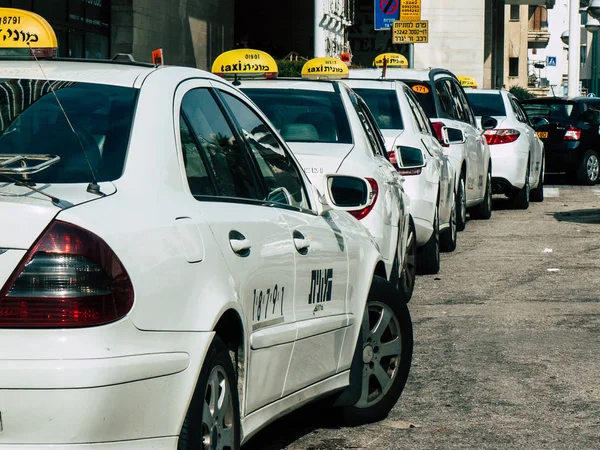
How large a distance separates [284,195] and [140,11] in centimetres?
1942

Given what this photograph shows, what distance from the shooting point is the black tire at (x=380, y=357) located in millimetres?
5824

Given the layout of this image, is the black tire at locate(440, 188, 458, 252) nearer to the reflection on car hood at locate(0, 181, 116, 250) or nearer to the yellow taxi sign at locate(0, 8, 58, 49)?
the yellow taxi sign at locate(0, 8, 58, 49)

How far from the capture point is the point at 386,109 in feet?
36.8

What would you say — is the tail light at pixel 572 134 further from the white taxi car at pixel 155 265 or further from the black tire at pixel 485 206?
the white taxi car at pixel 155 265

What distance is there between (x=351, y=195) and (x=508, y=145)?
12.9 metres

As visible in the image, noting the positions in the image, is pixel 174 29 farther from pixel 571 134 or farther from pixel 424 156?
pixel 424 156

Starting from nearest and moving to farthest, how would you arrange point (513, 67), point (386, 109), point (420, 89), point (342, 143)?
1. point (342, 143)
2. point (386, 109)
3. point (420, 89)
4. point (513, 67)

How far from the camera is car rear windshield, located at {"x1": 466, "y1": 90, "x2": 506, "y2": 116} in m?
19.0

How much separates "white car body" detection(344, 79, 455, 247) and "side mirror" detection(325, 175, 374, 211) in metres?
4.14

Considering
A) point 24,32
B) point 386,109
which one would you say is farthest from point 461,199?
point 24,32

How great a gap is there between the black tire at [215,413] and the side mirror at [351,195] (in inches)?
58.2

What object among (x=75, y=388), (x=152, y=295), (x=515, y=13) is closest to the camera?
(x=75, y=388)

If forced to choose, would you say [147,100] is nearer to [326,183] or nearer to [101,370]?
[101,370]

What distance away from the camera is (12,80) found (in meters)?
4.33
